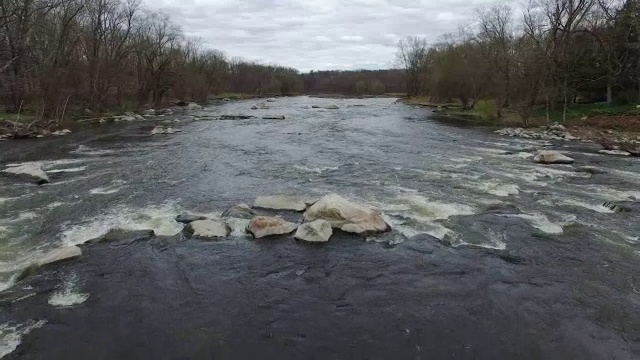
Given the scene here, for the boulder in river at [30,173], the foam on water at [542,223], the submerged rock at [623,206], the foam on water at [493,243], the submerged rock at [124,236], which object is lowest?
the foam on water at [493,243]

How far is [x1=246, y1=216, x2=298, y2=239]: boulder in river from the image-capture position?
12.0 m

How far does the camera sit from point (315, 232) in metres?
11.7

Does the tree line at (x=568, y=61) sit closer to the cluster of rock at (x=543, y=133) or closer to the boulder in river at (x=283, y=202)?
the cluster of rock at (x=543, y=133)

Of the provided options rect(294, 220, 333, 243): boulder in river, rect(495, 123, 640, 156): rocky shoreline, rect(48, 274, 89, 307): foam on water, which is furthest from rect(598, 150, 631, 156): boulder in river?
rect(48, 274, 89, 307): foam on water

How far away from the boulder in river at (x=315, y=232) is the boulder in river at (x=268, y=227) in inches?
16.6

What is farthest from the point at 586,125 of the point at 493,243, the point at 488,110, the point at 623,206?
the point at 493,243

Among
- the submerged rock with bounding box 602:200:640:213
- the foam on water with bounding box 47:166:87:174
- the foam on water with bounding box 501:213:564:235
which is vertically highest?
the foam on water with bounding box 47:166:87:174

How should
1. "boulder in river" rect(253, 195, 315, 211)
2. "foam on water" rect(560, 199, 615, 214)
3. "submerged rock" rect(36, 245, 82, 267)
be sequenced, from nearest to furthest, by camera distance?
1. "submerged rock" rect(36, 245, 82, 267)
2. "foam on water" rect(560, 199, 615, 214)
3. "boulder in river" rect(253, 195, 315, 211)

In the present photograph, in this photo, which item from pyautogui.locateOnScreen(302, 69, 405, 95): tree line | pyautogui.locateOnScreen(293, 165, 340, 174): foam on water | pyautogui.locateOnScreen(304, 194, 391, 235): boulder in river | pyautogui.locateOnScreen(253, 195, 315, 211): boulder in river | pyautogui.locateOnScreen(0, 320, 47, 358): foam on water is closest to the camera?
pyautogui.locateOnScreen(0, 320, 47, 358): foam on water

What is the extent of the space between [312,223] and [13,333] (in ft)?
22.0

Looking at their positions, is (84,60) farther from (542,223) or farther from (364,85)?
(364,85)

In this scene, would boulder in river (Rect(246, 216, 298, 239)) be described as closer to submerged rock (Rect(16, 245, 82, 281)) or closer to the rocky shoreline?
submerged rock (Rect(16, 245, 82, 281))

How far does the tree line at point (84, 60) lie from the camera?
37469mm

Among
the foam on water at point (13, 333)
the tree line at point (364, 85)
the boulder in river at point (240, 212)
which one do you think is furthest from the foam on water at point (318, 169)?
the tree line at point (364, 85)
